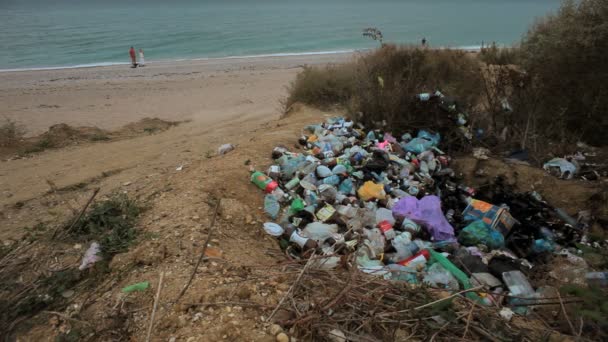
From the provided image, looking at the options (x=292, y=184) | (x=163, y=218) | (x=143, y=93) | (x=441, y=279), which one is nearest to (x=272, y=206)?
(x=292, y=184)

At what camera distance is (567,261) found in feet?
9.71

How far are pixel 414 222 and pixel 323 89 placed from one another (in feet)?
15.9

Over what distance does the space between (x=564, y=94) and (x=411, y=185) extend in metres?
3.31

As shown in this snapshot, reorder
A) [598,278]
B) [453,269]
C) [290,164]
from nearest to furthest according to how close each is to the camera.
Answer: [598,278] < [453,269] < [290,164]

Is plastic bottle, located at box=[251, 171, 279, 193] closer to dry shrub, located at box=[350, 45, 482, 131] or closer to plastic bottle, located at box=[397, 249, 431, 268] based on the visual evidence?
plastic bottle, located at box=[397, 249, 431, 268]

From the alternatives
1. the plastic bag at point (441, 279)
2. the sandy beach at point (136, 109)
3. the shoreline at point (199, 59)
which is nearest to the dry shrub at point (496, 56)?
the shoreline at point (199, 59)

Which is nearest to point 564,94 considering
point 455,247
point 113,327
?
point 455,247

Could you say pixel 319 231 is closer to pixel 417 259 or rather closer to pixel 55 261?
pixel 417 259

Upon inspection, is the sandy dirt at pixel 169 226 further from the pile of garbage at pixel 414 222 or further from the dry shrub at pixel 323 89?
the dry shrub at pixel 323 89

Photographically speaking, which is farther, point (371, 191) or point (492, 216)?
point (371, 191)

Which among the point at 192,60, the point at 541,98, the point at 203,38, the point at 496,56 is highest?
the point at 203,38

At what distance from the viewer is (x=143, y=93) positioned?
467 inches

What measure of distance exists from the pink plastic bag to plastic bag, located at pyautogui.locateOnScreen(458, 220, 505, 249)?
0.11 meters

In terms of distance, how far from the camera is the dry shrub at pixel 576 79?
5.02 meters
